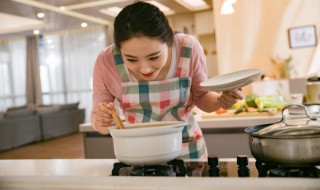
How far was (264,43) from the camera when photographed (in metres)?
1.30

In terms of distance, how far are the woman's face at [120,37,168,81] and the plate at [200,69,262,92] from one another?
0.18 m

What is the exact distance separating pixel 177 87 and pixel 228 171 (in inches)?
13.4

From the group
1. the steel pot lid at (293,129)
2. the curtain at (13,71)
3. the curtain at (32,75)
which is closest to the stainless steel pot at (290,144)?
the steel pot lid at (293,129)

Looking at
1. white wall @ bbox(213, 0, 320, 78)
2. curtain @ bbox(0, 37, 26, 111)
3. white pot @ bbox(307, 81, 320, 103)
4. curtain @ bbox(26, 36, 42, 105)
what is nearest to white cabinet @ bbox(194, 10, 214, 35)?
white wall @ bbox(213, 0, 320, 78)

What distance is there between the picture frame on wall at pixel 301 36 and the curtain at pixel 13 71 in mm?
7598

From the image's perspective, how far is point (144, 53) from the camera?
0.77m

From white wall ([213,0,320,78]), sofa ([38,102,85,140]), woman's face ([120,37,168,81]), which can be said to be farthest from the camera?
sofa ([38,102,85,140])

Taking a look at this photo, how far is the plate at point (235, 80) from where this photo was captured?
2.00ft

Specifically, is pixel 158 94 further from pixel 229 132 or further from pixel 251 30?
pixel 229 132

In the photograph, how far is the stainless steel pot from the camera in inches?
21.5

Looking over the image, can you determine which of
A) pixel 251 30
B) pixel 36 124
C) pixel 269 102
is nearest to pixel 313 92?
pixel 269 102

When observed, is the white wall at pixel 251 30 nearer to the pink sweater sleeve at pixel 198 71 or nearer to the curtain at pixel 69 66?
the pink sweater sleeve at pixel 198 71

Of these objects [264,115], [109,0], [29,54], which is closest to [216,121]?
[264,115]

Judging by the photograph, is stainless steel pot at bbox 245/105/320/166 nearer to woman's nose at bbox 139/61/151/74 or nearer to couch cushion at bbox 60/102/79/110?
woman's nose at bbox 139/61/151/74
